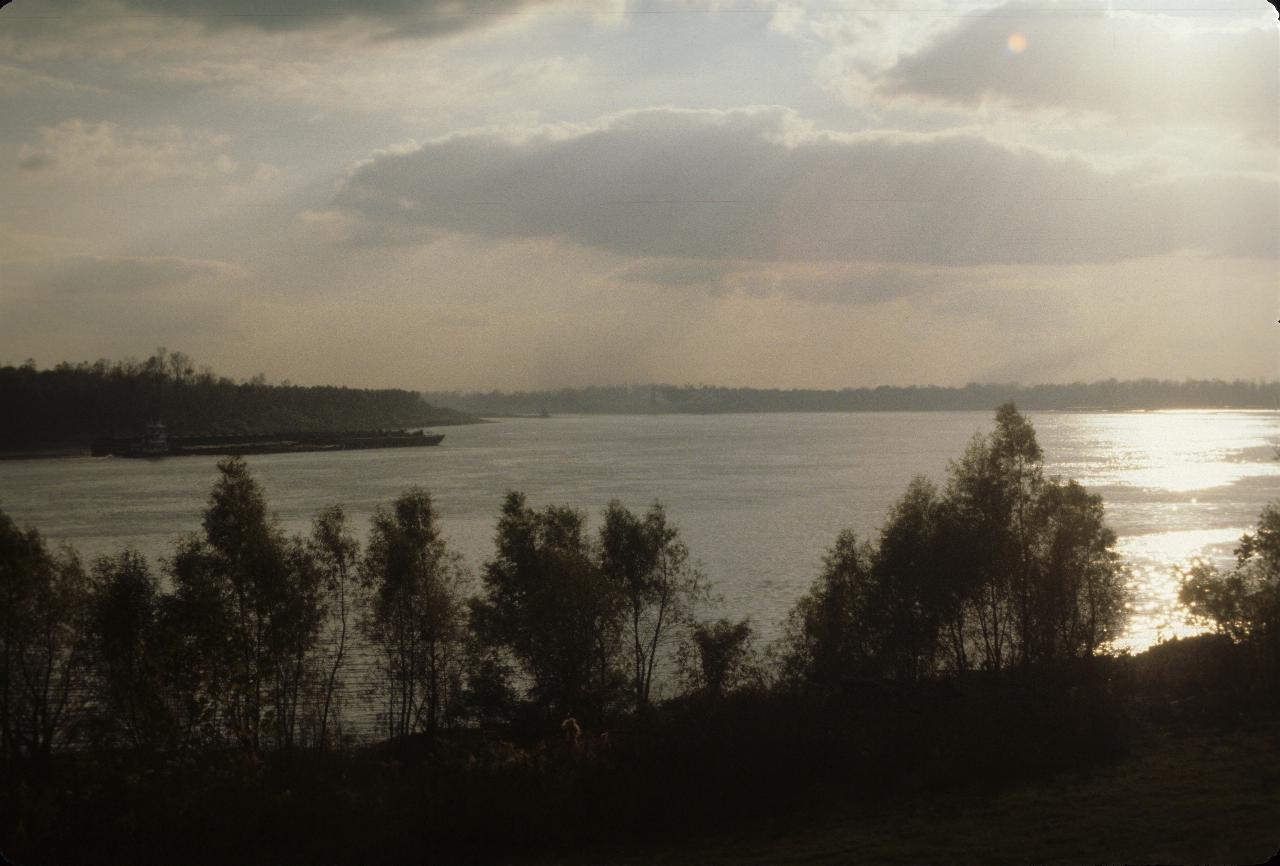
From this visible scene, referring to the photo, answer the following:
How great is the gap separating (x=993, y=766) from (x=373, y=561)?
9821mm

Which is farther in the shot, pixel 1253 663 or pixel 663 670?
pixel 663 670

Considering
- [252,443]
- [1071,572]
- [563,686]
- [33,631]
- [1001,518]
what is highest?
[252,443]

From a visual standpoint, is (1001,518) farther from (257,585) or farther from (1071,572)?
(257,585)

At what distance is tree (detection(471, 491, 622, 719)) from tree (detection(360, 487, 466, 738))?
65cm

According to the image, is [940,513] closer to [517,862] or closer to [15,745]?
[517,862]

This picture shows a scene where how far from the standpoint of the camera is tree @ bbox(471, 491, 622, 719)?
51.2 ft

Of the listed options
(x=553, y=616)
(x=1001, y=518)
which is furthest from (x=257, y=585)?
(x=1001, y=518)

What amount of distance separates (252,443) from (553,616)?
Answer: 6787 centimetres

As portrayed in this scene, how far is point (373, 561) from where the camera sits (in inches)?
642

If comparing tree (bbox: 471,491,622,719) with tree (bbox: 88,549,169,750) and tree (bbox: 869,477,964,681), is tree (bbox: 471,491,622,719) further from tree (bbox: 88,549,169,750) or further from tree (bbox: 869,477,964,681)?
tree (bbox: 88,549,169,750)

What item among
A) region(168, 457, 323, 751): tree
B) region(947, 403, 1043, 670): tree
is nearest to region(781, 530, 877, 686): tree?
region(947, 403, 1043, 670): tree

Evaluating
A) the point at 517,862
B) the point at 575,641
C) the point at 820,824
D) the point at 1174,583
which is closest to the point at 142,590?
the point at 575,641

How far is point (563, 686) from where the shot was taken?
608 inches

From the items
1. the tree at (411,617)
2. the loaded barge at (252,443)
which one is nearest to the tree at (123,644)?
the tree at (411,617)
